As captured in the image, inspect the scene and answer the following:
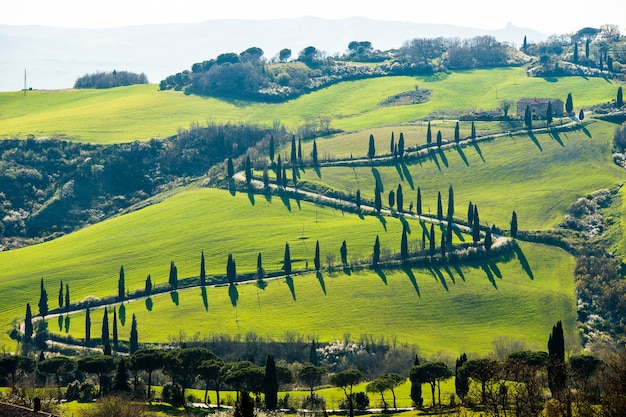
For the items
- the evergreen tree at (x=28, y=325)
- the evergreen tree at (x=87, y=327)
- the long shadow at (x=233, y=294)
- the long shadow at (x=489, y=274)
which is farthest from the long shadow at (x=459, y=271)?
the evergreen tree at (x=28, y=325)

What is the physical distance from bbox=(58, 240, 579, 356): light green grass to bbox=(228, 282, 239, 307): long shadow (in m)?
0.67

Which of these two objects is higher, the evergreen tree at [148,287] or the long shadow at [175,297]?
the evergreen tree at [148,287]

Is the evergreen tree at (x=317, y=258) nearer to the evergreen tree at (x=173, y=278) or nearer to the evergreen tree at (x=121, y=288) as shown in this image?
the evergreen tree at (x=173, y=278)

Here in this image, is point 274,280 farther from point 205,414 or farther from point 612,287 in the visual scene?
point 205,414

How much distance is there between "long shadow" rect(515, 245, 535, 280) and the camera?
612 feet

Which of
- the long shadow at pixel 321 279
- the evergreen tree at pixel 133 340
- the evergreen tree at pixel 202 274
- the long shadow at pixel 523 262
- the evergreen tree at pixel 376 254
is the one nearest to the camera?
the evergreen tree at pixel 133 340

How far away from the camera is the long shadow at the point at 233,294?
17462 cm

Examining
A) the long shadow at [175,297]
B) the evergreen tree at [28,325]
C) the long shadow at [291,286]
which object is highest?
the long shadow at [291,286]

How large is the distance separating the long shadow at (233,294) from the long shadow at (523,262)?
162 ft

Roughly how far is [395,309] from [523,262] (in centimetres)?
3140

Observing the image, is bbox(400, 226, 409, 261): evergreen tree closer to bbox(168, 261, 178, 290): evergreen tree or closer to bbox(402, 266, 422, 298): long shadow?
bbox(402, 266, 422, 298): long shadow

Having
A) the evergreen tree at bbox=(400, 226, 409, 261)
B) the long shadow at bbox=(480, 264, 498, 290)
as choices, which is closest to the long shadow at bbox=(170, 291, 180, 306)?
the evergreen tree at bbox=(400, 226, 409, 261)

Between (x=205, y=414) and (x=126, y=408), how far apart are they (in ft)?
39.2

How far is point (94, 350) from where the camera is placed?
15800cm
